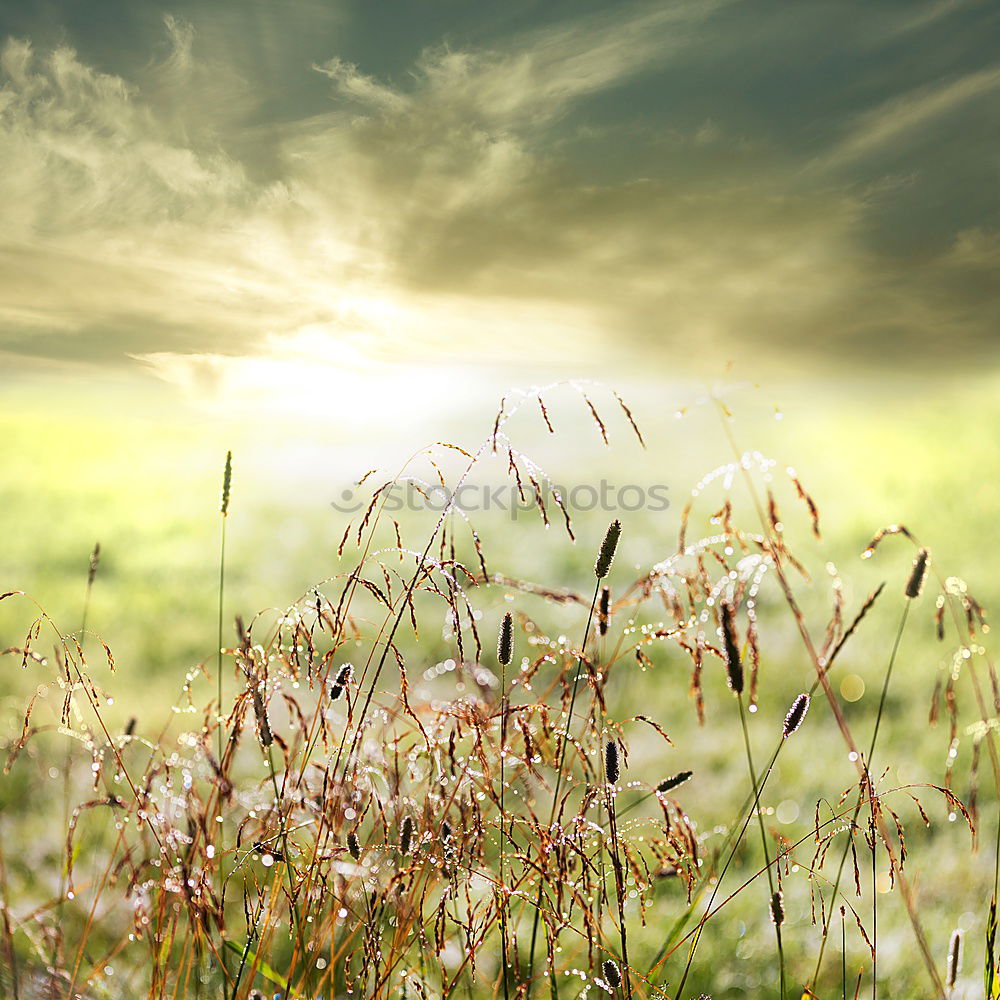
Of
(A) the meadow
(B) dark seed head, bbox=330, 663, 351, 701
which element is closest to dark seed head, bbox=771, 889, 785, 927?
(A) the meadow

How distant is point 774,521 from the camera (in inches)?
68.9

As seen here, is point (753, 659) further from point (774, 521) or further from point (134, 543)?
point (134, 543)

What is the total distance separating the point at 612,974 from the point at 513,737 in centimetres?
49

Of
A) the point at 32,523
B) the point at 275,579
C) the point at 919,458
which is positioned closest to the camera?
the point at 275,579

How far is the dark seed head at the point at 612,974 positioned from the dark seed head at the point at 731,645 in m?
0.52

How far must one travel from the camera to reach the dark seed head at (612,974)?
1559mm

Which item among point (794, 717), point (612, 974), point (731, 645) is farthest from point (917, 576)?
point (612, 974)

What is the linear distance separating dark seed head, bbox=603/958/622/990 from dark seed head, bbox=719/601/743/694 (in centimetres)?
52

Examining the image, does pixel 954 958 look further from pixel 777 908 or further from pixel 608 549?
pixel 608 549

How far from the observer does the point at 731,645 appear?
1.41 metres

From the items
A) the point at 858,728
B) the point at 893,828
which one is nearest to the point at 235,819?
the point at 893,828

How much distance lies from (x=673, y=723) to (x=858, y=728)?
0.81 m

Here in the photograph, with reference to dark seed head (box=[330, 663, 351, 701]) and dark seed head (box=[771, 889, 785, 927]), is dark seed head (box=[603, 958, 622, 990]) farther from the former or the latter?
dark seed head (box=[330, 663, 351, 701])

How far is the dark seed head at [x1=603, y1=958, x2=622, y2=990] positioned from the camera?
1.56m
